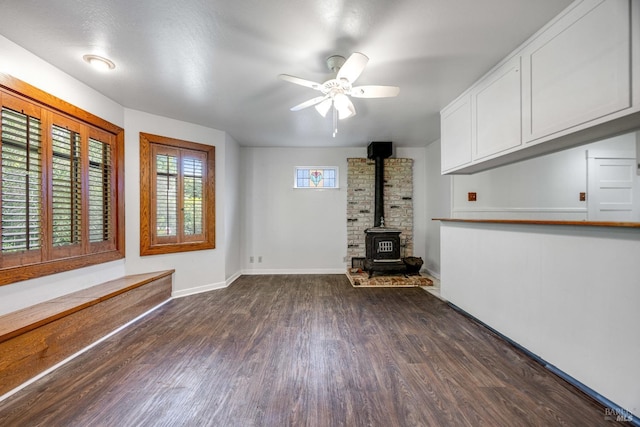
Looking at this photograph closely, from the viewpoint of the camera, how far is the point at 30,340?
5.92 feet

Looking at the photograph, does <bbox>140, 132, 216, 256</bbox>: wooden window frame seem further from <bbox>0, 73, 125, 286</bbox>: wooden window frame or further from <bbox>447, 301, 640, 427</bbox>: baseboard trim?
<bbox>447, 301, 640, 427</bbox>: baseboard trim

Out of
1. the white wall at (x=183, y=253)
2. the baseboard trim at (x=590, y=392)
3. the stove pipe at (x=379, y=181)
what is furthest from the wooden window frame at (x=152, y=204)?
the baseboard trim at (x=590, y=392)

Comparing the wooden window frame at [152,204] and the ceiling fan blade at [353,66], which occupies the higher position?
the ceiling fan blade at [353,66]

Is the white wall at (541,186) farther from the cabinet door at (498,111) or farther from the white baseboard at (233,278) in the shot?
the white baseboard at (233,278)

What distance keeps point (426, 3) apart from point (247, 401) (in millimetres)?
2724

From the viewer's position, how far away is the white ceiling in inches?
65.8

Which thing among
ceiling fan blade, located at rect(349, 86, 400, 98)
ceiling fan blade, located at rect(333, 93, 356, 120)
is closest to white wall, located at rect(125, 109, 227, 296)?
ceiling fan blade, located at rect(333, 93, 356, 120)

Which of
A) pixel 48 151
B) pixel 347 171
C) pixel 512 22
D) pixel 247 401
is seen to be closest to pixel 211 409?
pixel 247 401

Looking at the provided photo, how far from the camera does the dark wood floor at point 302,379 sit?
146 cm

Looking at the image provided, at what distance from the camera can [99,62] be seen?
2260 millimetres

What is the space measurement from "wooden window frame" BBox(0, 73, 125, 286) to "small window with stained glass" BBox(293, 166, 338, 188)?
111 inches

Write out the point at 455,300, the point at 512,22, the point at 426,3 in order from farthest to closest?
the point at 455,300, the point at 512,22, the point at 426,3

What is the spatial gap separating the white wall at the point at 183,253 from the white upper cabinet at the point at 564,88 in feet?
11.7

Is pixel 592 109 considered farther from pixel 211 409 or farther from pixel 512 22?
pixel 211 409
